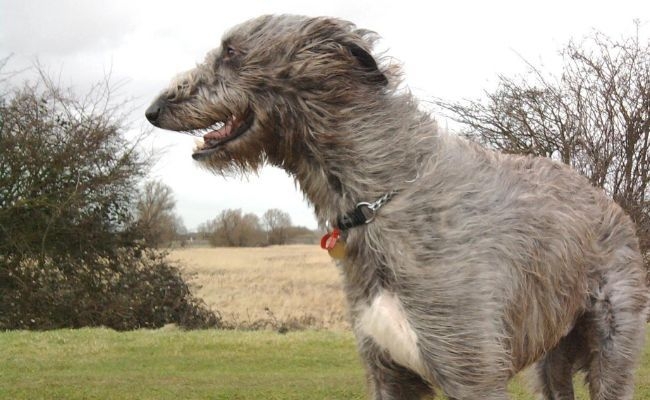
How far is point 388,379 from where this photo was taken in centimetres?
412

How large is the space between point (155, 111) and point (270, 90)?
56 cm

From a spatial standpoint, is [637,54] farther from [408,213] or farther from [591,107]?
[408,213]

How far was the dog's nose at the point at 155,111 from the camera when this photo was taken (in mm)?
3941

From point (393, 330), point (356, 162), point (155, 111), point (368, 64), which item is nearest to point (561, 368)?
point (393, 330)

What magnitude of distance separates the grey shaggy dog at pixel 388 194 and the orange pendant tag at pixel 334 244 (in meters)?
0.04

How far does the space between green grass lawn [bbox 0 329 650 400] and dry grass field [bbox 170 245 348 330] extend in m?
4.11

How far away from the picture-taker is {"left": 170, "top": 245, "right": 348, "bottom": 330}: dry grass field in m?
18.3

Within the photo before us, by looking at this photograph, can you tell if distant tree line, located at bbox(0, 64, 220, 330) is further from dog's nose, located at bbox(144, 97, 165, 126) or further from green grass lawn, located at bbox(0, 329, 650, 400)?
dog's nose, located at bbox(144, 97, 165, 126)

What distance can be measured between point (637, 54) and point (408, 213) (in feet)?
50.6

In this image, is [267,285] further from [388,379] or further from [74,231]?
[388,379]

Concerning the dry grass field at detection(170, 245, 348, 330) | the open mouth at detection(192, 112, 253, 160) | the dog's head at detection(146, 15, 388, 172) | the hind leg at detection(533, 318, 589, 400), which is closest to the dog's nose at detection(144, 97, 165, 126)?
the dog's head at detection(146, 15, 388, 172)

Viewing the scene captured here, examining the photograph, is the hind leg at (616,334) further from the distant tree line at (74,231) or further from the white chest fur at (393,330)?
the distant tree line at (74,231)

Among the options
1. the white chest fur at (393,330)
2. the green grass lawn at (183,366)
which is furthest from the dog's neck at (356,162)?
the green grass lawn at (183,366)

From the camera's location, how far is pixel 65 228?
19.3m
